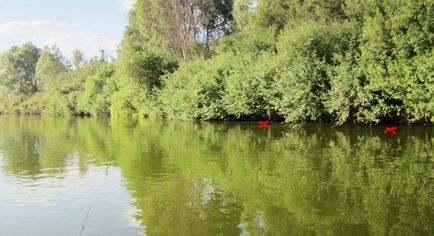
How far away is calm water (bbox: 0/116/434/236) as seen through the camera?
7.70 m

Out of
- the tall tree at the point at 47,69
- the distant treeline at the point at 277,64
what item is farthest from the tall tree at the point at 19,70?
the distant treeline at the point at 277,64

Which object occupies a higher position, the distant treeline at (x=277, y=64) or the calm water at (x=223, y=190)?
the distant treeline at (x=277, y=64)

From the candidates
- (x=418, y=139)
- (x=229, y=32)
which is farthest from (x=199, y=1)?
(x=418, y=139)

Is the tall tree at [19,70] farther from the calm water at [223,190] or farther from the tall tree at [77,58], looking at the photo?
the calm water at [223,190]

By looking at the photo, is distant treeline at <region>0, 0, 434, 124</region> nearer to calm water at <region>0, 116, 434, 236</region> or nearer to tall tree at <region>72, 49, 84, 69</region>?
calm water at <region>0, 116, 434, 236</region>

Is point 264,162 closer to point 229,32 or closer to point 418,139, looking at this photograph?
point 418,139

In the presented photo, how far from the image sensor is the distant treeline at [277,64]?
26.3 meters

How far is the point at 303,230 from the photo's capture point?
7.28m

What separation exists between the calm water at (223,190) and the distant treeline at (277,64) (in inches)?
328

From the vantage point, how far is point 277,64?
32344 mm

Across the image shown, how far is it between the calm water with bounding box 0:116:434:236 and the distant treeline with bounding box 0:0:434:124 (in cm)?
834

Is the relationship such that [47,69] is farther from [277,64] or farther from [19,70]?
[277,64]

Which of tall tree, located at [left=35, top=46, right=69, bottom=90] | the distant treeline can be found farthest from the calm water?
tall tree, located at [left=35, top=46, right=69, bottom=90]

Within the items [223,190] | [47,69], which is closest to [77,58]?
[47,69]
